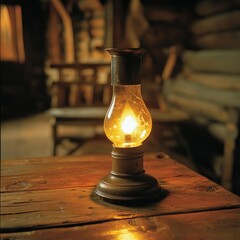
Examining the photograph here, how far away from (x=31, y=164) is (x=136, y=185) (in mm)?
777

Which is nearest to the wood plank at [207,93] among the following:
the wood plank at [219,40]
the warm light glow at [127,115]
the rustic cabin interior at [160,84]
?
the rustic cabin interior at [160,84]

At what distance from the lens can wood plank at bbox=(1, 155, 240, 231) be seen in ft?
4.50

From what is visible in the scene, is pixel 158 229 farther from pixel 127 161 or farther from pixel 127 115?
pixel 127 115

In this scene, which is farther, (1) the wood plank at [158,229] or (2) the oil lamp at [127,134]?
(2) the oil lamp at [127,134]

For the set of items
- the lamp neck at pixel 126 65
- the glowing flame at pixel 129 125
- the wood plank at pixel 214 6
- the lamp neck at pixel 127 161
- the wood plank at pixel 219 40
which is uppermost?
the wood plank at pixel 214 6

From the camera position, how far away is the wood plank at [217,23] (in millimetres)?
4352

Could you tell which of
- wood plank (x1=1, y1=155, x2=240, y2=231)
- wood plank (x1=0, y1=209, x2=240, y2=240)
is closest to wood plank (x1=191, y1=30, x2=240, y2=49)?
wood plank (x1=1, y1=155, x2=240, y2=231)

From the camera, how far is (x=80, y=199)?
1.55 m

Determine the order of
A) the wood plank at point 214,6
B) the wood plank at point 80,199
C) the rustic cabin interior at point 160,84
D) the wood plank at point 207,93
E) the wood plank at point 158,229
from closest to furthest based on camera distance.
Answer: the wood plank at point 158,229 < the wood plank at point 80,199 < the wood plank at point 207,93 < the rustic cabin interior at point 160,84 < the wood plank at point 214,6

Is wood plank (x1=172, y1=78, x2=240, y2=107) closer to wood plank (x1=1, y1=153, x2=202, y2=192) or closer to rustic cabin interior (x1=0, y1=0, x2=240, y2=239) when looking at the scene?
rustic cabin interior (x1=0, y1=0, x2=240, y2=239)

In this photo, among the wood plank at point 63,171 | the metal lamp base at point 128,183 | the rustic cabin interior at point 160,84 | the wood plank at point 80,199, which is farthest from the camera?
the rustic cabin interior at point 160,84

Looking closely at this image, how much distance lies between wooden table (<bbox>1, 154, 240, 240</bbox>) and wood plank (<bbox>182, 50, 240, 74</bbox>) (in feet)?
8.58

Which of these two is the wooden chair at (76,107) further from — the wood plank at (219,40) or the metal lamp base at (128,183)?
the metal lamp base at (128,183)

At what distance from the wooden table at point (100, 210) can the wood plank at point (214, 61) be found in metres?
2.61
